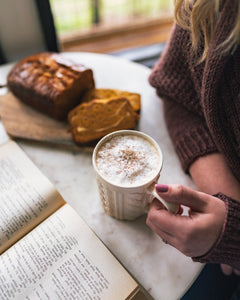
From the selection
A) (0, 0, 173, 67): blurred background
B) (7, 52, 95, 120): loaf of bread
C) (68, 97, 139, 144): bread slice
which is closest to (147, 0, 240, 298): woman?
(68, 97, 139, 144): bread slice

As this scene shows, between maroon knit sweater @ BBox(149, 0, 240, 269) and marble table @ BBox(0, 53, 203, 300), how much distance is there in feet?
0.19

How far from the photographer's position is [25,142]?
71 cm

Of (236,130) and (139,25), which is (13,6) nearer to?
(236,130)

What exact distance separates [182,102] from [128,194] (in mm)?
328

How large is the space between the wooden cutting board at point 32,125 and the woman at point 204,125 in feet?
0.89

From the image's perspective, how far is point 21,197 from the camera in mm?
574

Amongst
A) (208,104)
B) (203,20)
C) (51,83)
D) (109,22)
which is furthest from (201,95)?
(109,22)

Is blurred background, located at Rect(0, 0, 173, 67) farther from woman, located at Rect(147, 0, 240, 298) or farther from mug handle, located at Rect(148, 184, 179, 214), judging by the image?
mug handle, located at Rect(148, 184, 179, 214)

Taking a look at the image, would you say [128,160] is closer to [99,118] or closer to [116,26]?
[99,118]

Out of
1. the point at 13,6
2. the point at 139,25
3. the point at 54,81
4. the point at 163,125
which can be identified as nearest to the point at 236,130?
the point at 163,125

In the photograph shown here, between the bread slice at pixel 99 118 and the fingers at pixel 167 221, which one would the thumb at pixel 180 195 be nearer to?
the fingers at pixel 167 221

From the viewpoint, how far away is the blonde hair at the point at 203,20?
48 cm

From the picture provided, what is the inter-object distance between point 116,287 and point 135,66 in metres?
0.75

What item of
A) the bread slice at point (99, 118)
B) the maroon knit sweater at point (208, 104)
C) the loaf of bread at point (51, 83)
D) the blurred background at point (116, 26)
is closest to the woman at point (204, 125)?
the maroon knit sweater at point (208, 104)
